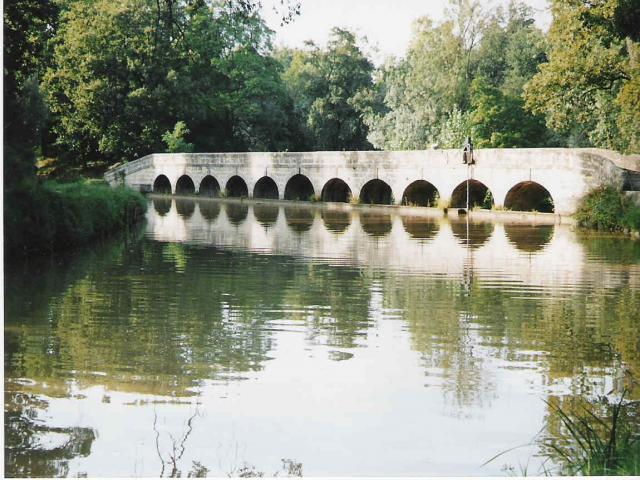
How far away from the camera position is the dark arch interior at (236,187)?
34053 millimetres

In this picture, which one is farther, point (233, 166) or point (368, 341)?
point (233, 166)

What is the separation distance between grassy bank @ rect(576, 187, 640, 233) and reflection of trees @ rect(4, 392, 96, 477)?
13.8m

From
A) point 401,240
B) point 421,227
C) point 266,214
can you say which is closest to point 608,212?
point 421,227

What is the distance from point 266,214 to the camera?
25109mm

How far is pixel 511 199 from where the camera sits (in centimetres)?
2317

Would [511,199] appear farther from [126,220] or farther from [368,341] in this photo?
[368,341]

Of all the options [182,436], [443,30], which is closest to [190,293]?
[182,436]

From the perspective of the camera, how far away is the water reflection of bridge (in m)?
12.4

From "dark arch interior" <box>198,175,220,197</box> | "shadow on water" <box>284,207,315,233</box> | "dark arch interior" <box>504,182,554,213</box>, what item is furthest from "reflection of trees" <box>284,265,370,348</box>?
"dark arch interior" <box>198,175,220,197</box>

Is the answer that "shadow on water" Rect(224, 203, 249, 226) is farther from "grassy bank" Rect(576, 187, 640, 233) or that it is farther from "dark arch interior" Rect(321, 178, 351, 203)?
"grassy bank" Rect(576, 187, 640, 233)

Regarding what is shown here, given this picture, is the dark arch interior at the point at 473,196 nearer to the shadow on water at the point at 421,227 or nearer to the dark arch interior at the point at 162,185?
the shadow on water at the point at 421,227

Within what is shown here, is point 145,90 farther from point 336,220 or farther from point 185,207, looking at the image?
point 336,220

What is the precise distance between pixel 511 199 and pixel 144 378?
59.2 feet

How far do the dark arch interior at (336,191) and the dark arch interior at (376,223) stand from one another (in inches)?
174
